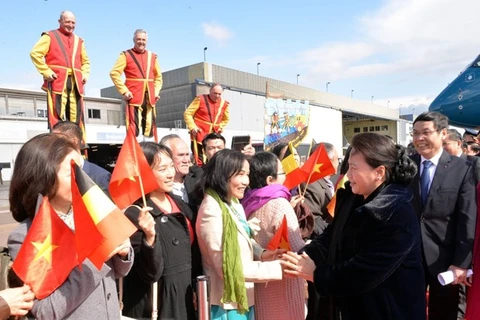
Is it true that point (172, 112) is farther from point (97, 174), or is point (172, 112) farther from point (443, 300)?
point (443, 300)

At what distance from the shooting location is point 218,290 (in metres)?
2.60

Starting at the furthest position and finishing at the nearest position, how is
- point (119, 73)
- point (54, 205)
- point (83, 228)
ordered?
point (119, 73)
point (54, 205)
point (83, 228)

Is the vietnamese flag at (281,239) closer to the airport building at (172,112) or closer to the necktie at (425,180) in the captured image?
the necktie at (425,180)

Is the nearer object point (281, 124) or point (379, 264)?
point (379, 264)

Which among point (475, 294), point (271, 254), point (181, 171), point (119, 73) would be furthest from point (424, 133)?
point (119, 73)

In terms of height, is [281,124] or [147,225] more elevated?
[281,124]

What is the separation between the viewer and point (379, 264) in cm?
200

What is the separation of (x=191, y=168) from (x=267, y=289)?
1.60m

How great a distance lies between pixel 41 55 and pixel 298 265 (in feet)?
A: 14.4

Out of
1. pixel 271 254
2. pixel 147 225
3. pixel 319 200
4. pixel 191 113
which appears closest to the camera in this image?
pixel 147 225

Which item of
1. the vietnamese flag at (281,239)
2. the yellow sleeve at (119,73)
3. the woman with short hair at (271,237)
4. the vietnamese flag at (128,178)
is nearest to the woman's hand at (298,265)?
the vietnamese flag at (281,239)

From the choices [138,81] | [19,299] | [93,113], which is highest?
[93,113]

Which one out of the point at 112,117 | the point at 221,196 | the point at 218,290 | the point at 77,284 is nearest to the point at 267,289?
the point at 218,290

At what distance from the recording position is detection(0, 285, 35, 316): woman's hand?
1.49 m
